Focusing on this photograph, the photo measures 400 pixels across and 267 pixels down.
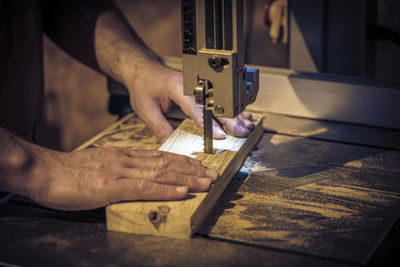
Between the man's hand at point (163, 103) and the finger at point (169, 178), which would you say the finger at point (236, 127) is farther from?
the finger at point (169, 178)

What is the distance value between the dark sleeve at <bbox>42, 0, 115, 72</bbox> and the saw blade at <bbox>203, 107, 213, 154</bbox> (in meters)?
0.62

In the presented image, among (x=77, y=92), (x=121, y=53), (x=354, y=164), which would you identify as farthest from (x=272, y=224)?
(x=77, y=92)

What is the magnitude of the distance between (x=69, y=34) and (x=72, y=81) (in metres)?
1.90

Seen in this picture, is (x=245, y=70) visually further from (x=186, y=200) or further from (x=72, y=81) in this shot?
(x=72, y=81)

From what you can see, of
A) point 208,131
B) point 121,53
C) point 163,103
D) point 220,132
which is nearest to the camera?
point 208,131

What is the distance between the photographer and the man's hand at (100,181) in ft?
3.44

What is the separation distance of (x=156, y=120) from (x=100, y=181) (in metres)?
0.43

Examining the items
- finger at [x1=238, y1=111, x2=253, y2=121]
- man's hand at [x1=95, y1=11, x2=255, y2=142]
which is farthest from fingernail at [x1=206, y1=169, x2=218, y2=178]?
finger at [x1=238, y1=111, x2=253, y2=121]

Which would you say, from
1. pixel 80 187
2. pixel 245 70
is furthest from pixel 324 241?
pixel 80 187

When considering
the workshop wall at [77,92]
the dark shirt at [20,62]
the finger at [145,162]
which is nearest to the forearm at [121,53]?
the dark shirt at [20,62]

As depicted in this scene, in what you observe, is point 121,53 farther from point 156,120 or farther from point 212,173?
point 212,173

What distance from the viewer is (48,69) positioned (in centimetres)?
358

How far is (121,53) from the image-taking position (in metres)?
1.60

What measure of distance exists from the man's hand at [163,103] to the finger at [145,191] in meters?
0.35
